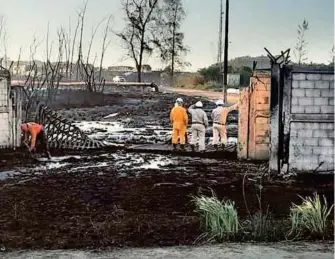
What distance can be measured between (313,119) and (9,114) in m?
7.95

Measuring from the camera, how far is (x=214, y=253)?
641cm

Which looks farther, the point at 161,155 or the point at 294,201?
the point at 161,155

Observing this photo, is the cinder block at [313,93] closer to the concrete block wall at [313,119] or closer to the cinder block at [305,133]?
the concrete block wall at [313,119]

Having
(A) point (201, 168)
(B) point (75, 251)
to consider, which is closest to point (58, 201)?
(B) point (75, 251)

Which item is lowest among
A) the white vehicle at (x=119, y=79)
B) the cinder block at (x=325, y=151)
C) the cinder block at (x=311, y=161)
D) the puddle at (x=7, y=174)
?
the puddle at (x=7, y=174)

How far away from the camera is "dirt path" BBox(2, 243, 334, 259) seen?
6277 mm

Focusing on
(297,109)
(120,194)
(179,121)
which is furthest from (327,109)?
(179,121)

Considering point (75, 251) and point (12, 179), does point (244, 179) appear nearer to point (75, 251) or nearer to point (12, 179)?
point (12, 179)

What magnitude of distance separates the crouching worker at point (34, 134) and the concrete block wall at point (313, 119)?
6.49m

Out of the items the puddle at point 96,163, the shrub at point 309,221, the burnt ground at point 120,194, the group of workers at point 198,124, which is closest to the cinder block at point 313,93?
the burnt ground at point 120,194

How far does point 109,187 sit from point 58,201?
152 centimetres

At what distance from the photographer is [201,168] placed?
14016mm

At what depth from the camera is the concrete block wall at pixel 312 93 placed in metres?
11.9

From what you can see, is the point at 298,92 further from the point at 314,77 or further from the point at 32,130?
the point at 32,130
